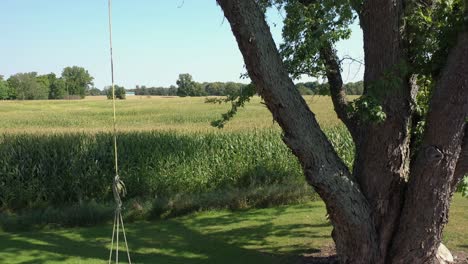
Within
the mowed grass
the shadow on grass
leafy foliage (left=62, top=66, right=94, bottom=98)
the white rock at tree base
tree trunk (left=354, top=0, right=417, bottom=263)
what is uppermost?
leafy foliage (left=62, top=66, right=94, bottom=98)

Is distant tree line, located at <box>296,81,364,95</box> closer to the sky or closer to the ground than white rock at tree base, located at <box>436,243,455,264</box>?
closer to the sky

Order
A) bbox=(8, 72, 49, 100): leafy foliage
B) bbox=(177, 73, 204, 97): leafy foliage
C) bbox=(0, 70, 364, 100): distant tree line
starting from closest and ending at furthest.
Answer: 1. bbox=(177, 73, 204, 97): leafy foliage
2. bbox=(0, 70, 364, 100): distant tree line
3. bbox=(8, 72, 49, 100): leafy foliage

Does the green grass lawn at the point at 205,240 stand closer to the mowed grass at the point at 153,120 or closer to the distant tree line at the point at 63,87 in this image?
the mowed grass at the point at 153,120

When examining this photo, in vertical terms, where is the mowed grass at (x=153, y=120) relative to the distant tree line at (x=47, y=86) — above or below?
below

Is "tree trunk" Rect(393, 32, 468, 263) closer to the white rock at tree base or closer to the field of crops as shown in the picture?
the white rock at tree base

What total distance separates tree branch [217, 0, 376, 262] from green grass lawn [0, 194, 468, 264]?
77.9 inches

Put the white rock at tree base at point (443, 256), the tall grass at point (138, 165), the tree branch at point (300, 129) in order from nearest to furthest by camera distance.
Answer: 1. the tree branch at point (300, 129)
2. the white rock at tree base at point (443, 256)
3. the tall grass at point (138, 165)

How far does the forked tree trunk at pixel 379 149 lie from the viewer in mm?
4824

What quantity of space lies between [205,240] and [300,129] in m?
4.04

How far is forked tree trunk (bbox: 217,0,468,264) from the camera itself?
4824 mm

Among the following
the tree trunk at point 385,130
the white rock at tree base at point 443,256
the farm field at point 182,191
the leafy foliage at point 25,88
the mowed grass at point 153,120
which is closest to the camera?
the tree trunk at point 385,130

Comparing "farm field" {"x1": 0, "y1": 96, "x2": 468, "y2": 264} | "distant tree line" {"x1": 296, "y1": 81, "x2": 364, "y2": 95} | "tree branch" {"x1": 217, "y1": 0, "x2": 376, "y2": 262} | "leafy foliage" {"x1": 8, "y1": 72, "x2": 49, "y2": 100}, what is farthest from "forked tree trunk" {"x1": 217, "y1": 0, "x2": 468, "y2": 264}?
"leafy foliage" {"x1": 8, "y1": 72, "x2": 49, "y2": 100}

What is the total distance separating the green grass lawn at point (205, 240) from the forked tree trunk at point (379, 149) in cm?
195

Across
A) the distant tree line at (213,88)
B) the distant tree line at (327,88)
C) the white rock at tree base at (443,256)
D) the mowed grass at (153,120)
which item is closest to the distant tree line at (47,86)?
the distant tree line at (213,88)
